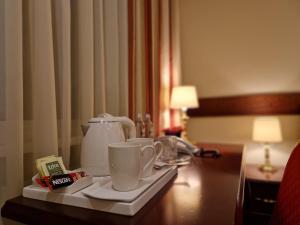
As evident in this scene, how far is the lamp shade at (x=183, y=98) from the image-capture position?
167cm

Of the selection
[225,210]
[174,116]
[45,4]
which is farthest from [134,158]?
[174,116]

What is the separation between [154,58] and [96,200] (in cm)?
120

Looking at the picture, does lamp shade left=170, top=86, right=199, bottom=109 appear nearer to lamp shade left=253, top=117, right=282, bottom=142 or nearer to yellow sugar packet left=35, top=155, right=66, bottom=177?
lamp shade left=253, top=117, right=282, bottom=142

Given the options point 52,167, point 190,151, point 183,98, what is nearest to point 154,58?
point 183,98

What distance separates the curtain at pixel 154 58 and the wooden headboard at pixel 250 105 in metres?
0.33

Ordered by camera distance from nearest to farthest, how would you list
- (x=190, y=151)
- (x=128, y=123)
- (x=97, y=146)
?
1. (x=97, y=146)
2. (x=128, y=123)
3. (x=190, y=151)

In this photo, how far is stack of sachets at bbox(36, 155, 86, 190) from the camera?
51 cm

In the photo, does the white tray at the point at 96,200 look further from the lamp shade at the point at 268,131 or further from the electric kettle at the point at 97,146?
the lamp shade at the point at 268,131

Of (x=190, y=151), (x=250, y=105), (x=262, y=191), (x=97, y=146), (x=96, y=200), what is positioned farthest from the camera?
(x=250, y=105)

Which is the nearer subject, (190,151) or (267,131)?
(190,151)

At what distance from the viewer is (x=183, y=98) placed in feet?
5.50

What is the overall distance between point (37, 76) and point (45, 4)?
8.3 inches

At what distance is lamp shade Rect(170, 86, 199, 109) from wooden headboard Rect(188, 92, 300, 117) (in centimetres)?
39

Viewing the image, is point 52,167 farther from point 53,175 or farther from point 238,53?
point 238,53
